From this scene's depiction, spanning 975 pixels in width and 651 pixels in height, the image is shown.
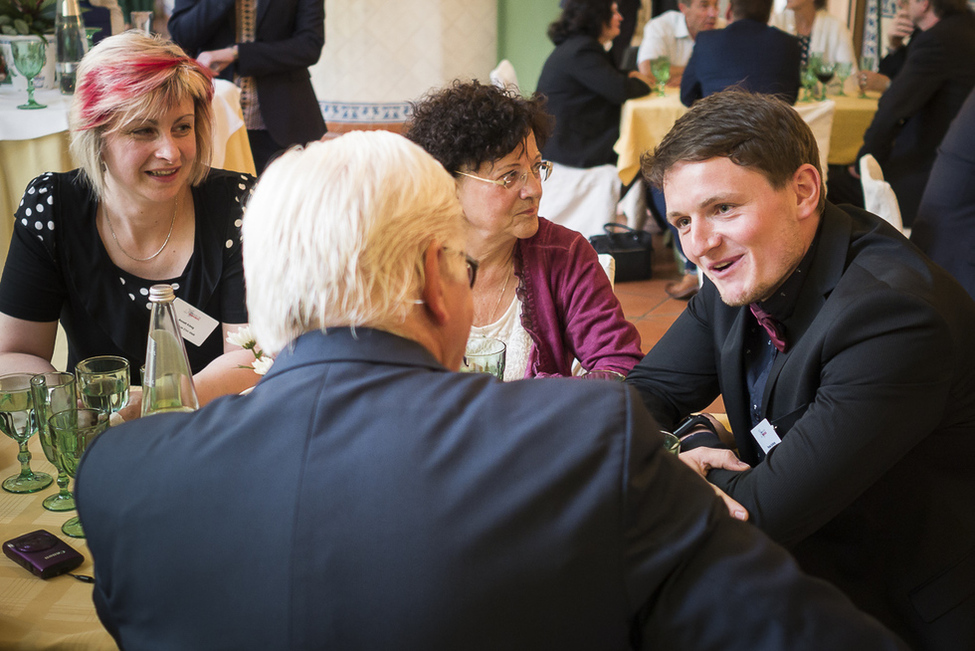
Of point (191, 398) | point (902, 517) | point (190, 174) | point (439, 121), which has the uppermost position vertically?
point (439, 121)

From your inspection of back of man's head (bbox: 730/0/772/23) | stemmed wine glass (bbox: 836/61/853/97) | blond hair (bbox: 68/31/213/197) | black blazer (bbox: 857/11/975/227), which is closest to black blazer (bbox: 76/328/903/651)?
blond hair (bbox: 68/31/213/197)

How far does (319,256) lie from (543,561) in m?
0.37

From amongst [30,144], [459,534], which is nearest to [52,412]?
[459,534]

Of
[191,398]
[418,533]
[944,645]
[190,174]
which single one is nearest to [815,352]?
[944,645]

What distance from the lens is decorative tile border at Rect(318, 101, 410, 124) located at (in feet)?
Answer: 25.1

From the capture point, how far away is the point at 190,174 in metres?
2.22

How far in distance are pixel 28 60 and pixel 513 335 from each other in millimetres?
2352

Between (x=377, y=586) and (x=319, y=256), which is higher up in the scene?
(x=319, y=256)

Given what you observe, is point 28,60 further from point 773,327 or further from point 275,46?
point 773,327

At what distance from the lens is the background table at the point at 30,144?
10.2ft

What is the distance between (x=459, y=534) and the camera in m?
0.75

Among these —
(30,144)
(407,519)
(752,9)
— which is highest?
(752,9)

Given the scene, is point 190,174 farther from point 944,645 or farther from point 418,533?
point 944,645

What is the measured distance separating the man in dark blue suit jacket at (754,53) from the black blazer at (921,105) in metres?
0.64
